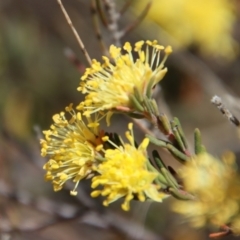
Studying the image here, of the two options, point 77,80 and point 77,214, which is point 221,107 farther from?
point 77,80

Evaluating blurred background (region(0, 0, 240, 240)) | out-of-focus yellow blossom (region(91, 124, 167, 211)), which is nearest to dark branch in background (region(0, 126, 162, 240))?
blurred background (region(0, 0, 240, 240))

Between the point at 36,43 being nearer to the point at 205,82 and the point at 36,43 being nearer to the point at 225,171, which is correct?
the point at 205,82

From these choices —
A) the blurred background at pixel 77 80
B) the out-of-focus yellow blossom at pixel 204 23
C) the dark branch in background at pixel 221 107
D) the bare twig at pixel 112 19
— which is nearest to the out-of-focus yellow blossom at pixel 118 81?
the dark branch in background at pixel 221 107

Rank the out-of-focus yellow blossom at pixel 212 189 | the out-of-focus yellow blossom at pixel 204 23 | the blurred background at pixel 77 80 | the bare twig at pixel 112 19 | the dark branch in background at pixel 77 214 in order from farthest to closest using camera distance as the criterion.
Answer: the out-of-focus yellow blossom at pixel 204 23 → the blurred background at pixel 77 80 → the dark branch in background at pixel 77 214 → the bare twig at pixel 112 19 → the out-of-focus yellow blossom at pixel 212 189

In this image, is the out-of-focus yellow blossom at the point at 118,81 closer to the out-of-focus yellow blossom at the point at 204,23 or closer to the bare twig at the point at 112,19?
the bare twig at the point at 112,19

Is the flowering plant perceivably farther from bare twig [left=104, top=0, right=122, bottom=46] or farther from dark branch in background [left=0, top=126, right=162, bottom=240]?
dark branch in background [left=0, top=126, right=162, bottom=240]
